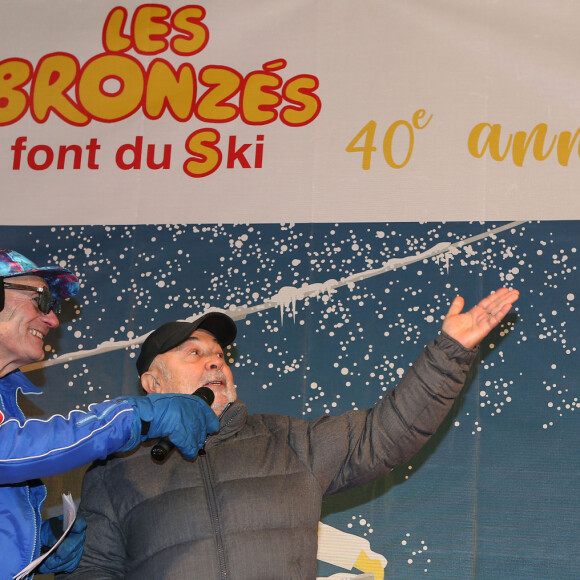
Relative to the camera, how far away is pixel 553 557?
8.77ft

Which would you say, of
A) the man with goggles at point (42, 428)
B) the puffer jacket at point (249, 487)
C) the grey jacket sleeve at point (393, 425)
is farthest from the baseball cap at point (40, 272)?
the grey jacket sleeve at point (393, 425)

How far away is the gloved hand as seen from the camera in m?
2.18

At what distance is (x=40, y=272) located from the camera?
2.24m

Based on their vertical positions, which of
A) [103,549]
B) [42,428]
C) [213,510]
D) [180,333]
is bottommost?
[103,549]

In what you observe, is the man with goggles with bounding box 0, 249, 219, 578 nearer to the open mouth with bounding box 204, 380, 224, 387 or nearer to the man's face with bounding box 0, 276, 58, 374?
the man's face with bounding box 0, 276, 58, 374

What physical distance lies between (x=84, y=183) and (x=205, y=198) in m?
0.48

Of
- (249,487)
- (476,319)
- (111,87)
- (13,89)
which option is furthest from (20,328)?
(13,89)

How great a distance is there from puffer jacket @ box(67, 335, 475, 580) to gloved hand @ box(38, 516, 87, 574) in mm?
33

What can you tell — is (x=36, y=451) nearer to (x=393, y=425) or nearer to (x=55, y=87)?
(x=393, y=425)

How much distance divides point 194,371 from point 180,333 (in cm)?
12

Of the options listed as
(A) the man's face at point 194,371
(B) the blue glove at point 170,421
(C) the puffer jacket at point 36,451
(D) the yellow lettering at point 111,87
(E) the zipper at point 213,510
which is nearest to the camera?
(C) the puffer jacket at point 36,451

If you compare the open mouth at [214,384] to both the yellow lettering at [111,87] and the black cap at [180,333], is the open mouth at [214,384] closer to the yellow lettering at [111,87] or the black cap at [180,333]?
the black cap at [180,333]

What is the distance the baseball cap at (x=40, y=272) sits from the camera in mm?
2152

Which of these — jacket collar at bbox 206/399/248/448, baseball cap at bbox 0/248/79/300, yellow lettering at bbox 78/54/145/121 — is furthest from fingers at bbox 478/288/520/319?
yellow lettering at bbox 78/54/145/121
